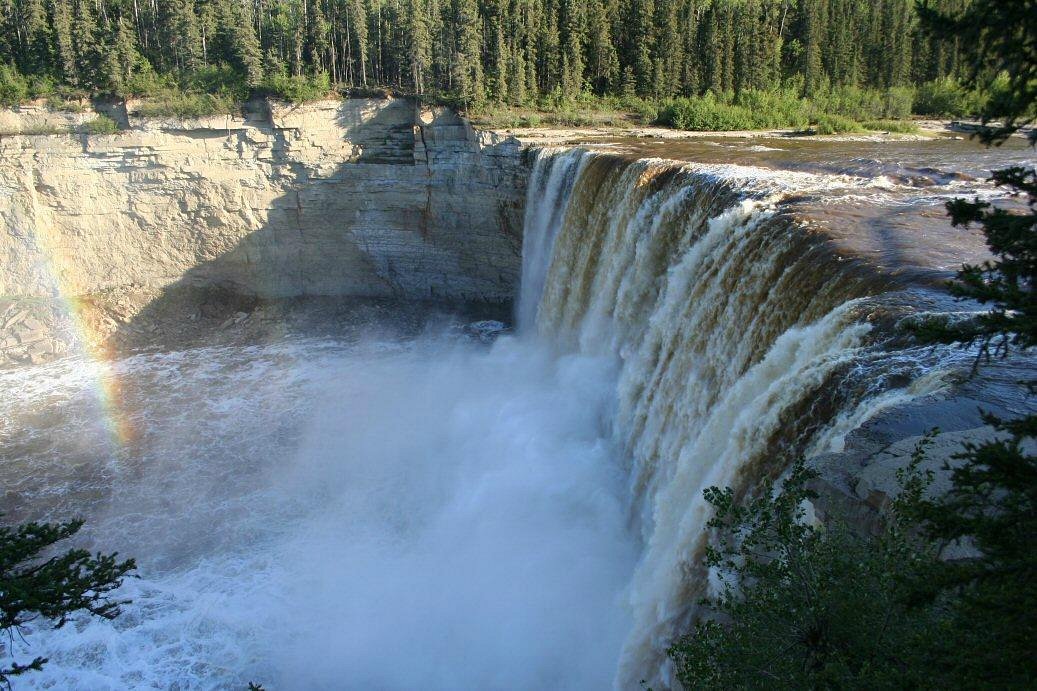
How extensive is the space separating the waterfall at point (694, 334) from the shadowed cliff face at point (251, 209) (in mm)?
6790

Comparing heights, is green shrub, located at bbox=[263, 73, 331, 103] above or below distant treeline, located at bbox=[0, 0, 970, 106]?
below

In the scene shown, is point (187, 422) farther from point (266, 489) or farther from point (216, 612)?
point (216, 612)

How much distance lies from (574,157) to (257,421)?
10.0 m

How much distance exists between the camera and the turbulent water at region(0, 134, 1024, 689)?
26.1 ft

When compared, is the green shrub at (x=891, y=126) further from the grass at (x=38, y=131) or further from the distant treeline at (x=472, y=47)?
the grass at (x=38, y=131)

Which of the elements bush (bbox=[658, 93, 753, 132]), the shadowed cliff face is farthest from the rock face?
bush (bbox=[658, 93, 753, 132])

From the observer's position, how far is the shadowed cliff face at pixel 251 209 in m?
23.0

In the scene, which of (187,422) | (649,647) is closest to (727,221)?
(649,647)

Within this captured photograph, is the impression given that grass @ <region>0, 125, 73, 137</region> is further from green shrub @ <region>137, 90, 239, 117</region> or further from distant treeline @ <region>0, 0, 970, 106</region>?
green shrub @ <region>137, 90, 239, 117</region>

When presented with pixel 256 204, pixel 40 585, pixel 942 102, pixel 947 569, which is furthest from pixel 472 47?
pixel 947 569

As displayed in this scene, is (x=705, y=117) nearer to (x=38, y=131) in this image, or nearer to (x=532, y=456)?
(x=532, y=456)

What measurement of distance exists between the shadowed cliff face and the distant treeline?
1875 millimetres

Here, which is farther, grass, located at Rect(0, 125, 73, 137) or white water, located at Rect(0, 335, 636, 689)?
grass, located at Rect(0, 125, 73, 137)

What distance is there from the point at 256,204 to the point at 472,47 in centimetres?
940
